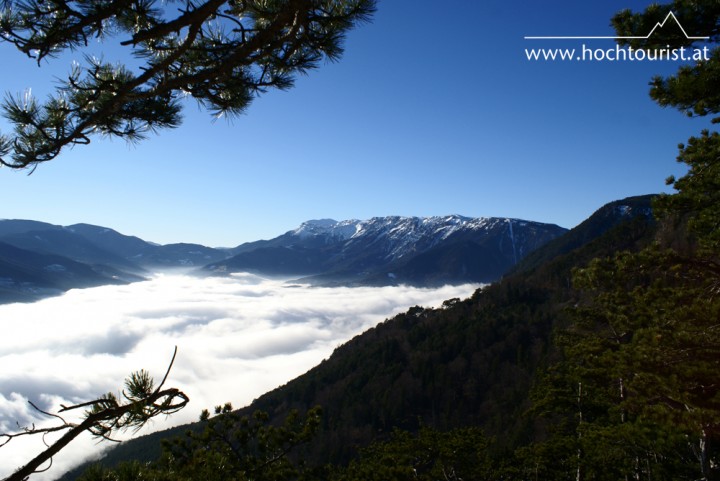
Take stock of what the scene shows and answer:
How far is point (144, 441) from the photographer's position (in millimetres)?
125562

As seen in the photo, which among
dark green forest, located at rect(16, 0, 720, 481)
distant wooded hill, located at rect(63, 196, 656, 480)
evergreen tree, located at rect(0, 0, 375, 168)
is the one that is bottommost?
distant wooded hill, located at rect(63, 196, 656, 480)

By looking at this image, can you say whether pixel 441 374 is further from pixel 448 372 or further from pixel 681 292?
pixel 681 292

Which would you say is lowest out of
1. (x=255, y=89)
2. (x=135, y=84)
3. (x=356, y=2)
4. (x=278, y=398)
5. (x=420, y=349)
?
(x=278, y=398)

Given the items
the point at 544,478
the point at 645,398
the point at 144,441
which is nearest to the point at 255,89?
the point at 645,398

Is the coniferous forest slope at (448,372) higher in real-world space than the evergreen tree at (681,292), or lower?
lower

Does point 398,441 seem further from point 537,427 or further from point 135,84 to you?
point 537,427

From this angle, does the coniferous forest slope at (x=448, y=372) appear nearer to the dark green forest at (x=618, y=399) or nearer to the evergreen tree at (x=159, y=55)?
the dark green forest at (x=618, y=399)

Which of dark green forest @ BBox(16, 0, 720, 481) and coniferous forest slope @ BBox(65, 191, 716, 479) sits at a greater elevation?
dark green forest @ BBox(16, 0, 720, 481)

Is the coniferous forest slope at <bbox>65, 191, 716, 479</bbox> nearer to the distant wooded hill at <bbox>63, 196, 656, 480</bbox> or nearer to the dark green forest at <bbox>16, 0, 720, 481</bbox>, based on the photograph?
the distant wooded hill at <bbox>63, 196, 656, 480</bbox>

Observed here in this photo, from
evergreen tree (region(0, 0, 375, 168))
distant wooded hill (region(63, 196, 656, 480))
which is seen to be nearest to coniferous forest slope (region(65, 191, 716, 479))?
distant wooded hill (region(63, 196, 656, 480))

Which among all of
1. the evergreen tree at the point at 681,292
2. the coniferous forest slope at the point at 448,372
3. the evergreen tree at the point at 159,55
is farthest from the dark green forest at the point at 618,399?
the coniferous forest slope at the point at 448,372

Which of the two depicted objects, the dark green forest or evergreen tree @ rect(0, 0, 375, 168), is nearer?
evergreen tree @ rect(0, 0, 375, 168)

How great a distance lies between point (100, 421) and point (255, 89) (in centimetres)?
448

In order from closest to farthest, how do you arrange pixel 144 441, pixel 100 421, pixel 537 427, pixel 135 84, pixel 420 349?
pixel 100 421 → pixel 135 84 → pixel 537 427 → pixel 144 441 → pixel 420 349
